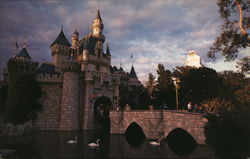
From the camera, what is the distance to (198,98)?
4291 centimetres

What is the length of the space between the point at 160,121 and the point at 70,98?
1806 cm

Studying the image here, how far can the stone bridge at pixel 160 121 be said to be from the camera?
74.9ft

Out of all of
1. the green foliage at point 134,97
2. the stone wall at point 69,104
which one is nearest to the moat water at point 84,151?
the stone wall at point 69,104

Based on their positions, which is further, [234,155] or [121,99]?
[121,99]

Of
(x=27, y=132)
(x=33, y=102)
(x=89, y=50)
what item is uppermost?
(x=89, y=50)

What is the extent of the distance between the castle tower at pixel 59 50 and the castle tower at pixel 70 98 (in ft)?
20.4

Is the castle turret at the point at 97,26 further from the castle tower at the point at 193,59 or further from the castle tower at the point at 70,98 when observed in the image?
the castle tower at the point at 193,59

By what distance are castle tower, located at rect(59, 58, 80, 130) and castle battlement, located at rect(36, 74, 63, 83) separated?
1.09 meters

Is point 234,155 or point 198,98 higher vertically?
point 198,98

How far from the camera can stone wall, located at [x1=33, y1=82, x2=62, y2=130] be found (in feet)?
A: 119

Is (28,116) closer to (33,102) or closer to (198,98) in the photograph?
(33,102)

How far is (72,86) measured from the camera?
123 ft

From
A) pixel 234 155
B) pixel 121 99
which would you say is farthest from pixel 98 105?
pixel 234 155

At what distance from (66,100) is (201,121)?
24.7 metres
